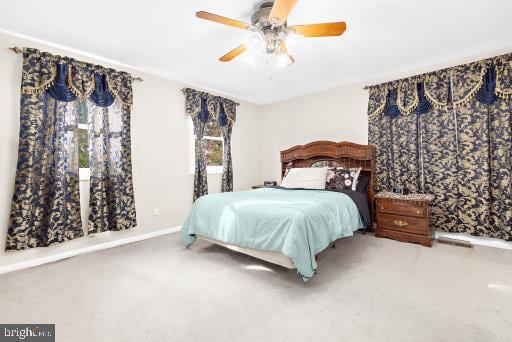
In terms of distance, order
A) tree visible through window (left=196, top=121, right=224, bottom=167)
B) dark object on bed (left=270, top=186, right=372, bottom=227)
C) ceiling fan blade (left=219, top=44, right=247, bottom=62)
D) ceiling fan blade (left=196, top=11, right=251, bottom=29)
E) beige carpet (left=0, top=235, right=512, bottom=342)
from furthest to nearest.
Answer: tree visible through window (left=196, top=121, right=224, bottom=167) < dark object on bed (left=270, top=186, right=372, bottom=227) < ceiling fan blade (left=219, top=44, right=247, bottom=62) < ceiling fan blade (left=196, top=11, right=251, bottom=29) < beige carpet (left=0, top=235, right=512, bottom=342)

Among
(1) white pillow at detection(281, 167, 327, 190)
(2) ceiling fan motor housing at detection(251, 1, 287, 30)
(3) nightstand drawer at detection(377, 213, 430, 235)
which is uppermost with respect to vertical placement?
(2) ceiling fan motor housing at detection(251, 1, 287, 30)

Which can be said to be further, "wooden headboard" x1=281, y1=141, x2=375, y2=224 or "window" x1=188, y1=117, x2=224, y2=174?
"window" x1=188, y1=117, x2=224, y2=174

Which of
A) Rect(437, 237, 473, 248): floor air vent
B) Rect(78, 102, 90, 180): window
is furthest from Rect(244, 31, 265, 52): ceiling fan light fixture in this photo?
Rect(437, 237, 473, 248): floor air vent

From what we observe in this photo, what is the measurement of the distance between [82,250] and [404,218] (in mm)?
4097

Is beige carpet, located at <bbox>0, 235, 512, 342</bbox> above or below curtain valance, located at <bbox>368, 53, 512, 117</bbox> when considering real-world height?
below

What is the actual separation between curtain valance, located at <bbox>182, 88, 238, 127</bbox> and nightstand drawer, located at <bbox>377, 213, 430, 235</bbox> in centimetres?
313

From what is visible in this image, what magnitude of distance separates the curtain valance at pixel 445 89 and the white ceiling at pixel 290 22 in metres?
0.22

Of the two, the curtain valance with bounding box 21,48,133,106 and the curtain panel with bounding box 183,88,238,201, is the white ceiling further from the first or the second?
the curtain panel with bounding box 183,88,238,201

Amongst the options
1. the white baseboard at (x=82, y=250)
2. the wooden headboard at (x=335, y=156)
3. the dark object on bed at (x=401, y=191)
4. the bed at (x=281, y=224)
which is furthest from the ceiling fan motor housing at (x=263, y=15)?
the white baseboard at (x=82, y=250)

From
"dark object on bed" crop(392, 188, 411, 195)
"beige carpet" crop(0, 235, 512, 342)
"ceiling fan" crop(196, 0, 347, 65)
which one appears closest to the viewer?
"beige carpet" crop(0, 235, 512, 342)

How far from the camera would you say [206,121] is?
14.0 ft

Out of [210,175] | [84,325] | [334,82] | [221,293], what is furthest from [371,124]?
[84,325]

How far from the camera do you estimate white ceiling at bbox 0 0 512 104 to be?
2117mm

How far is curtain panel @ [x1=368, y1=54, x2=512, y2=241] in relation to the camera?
2828 millimetres
